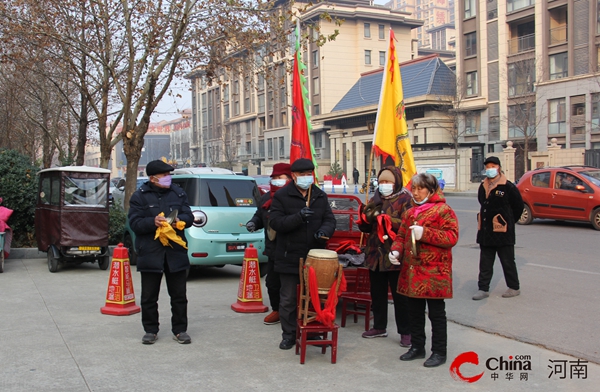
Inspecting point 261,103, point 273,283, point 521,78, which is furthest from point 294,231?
point 261,103

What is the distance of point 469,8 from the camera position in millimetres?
50719

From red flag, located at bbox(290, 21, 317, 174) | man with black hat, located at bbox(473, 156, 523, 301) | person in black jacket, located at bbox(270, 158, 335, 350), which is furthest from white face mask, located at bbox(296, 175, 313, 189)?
man with black hat, located at bbox(473, 156, 523, 301)

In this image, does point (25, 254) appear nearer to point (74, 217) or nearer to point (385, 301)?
point (74, 217)

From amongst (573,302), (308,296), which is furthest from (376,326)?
(573,302)

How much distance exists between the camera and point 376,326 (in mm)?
6441

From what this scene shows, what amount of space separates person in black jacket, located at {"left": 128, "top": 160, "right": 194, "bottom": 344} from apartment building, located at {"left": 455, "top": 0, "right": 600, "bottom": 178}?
1354 inches

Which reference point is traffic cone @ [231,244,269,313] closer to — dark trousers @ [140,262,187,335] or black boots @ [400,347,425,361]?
dark trousers @ [140,262,187,335]

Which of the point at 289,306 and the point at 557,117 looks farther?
the point at 557,117

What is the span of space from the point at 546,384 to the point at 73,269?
29.0 feet

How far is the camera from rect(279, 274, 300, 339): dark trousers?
235 inches

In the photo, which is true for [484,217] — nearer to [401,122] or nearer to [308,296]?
[401,122]

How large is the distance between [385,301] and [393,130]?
2.21 metres

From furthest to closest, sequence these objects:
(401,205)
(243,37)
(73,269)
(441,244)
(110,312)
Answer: (243,37)
(73,269)
(110,312)
(401,205)
(441,244)

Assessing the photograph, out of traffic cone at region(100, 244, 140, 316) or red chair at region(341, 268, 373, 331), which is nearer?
red chair at region(341, 268, 373, 331)
